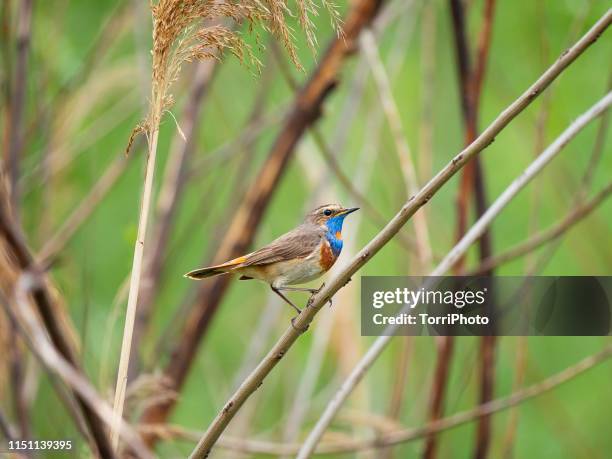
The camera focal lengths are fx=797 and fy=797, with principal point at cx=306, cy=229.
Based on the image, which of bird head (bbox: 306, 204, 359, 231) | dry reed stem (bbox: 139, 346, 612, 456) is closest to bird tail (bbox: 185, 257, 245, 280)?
bird head (bbox: 306, 204, 359, 231)

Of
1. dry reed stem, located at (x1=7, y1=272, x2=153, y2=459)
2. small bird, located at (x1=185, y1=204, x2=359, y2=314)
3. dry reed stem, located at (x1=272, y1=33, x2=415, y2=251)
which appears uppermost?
dry reed stem, located at (x1=272, y1=33, x2=415, y2=251)

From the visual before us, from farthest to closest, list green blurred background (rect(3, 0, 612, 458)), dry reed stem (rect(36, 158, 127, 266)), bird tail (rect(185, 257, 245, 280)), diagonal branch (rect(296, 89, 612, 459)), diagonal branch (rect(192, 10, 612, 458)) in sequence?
green blurred background (rect(3, 0, 612, 458))
dry reed stem (rect(36, 158, 127, 266))
bird tail (rect(185, 257, 245, 280))
diagonal branch (rect(296, 89, 612, 459))
diagonal branch (rect(192, 10, 612, 458))

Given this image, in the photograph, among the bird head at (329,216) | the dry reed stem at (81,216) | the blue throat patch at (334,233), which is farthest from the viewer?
the dry reed stem at (81,216)

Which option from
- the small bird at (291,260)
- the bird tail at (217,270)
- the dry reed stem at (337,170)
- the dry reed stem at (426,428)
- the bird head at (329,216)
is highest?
the dry reed stem at (337,170)

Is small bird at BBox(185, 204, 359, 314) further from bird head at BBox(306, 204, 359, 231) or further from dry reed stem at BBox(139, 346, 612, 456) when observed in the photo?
dry reed stem at BBox(139, 346, 612, 456)

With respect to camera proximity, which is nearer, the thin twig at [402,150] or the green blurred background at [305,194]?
the thin twig at [402,150]

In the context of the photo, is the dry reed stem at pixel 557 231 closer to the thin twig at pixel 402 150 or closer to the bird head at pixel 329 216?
the thin twig at pixel 402 150

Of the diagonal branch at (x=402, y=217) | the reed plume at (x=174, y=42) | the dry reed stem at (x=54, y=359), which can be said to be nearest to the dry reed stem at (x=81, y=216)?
the reed plume at (x=174, y=42)
